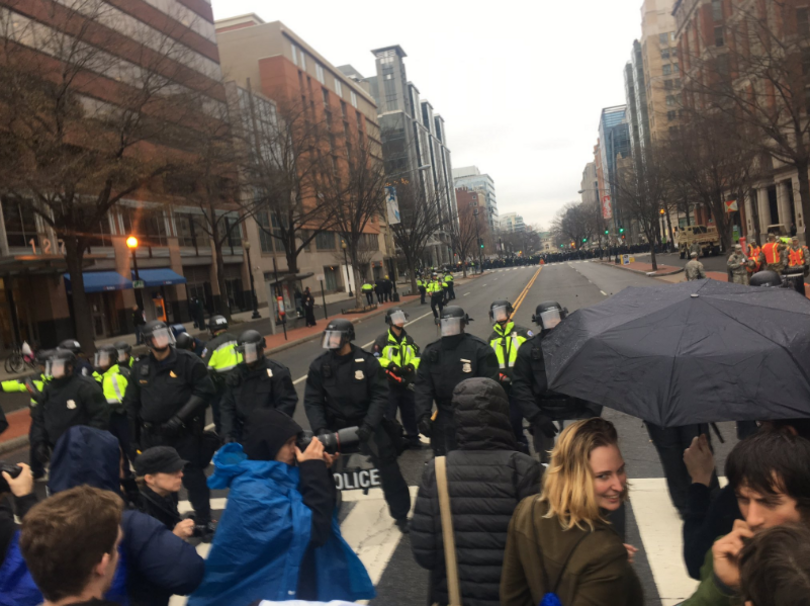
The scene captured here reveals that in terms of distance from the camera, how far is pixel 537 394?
5520 mm

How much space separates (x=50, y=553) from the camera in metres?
1.88

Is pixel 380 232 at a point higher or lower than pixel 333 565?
higher

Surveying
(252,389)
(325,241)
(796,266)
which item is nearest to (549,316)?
(252,389)

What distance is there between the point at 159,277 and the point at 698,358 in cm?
3393

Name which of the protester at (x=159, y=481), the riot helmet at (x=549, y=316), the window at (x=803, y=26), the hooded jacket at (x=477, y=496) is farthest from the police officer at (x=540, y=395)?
the window at (x=803, y=26)

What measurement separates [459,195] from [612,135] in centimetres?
4232

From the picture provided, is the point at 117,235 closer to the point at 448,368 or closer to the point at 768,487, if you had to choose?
the point at 448,368

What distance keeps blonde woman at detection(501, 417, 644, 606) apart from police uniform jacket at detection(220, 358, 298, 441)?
11.8ft

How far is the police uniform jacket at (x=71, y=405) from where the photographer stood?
5879mm

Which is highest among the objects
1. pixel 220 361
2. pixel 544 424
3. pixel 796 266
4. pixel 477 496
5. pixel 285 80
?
pixel 285 80

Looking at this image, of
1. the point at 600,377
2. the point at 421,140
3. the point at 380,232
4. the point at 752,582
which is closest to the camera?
the point at 752,582

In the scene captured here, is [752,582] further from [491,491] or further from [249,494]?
[249,494]

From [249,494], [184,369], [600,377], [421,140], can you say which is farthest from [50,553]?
[421,140]

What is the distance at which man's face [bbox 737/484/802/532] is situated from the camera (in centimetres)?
199
